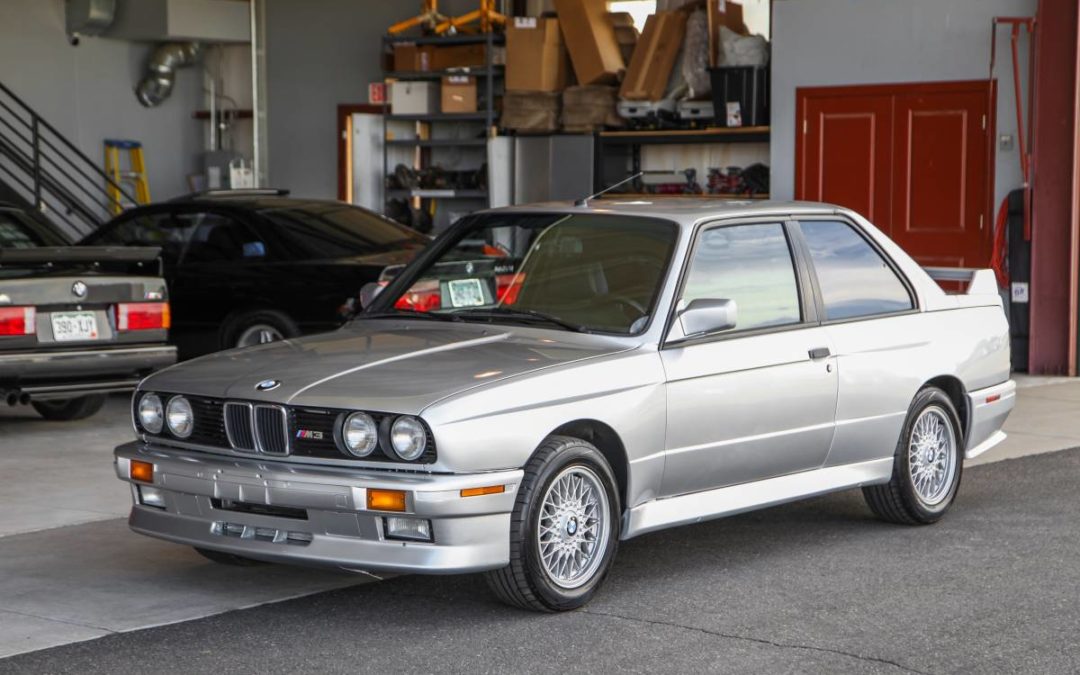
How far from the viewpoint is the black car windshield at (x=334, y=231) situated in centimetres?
1166

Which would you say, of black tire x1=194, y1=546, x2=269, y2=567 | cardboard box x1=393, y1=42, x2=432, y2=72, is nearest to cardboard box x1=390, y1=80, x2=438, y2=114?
cardboard box x1=393, y1=42, x2=432, y2=72

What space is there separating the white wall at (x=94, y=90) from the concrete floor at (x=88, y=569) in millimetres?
12765

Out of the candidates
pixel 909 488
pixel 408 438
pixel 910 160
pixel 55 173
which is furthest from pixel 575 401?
pixel 55 173

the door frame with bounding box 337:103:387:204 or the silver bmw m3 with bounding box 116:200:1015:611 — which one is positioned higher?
the door frame with bounding box 337:103:387:204

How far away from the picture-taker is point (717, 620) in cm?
552

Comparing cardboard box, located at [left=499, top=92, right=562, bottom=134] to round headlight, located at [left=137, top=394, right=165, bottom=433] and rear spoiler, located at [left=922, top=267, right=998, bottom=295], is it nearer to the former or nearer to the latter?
rear spoiler, located at [left=922, top=267, right=998, bottom=295]

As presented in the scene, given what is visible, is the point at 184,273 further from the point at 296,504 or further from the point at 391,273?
the point at 296,504

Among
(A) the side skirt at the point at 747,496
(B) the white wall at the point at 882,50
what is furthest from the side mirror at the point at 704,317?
(B) the white wall at the point at 882,50

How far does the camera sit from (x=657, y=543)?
270 inches

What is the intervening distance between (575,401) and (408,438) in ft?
2.15

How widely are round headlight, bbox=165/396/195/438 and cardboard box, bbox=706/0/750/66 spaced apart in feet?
35.0

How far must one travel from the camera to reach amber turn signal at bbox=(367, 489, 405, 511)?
16.9ft

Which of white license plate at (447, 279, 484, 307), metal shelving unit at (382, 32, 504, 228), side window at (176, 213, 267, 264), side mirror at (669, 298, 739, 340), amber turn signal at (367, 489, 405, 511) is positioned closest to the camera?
amber turn signal at (367, 489, 405, 511)

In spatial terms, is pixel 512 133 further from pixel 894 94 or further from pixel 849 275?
pixel 849 275
